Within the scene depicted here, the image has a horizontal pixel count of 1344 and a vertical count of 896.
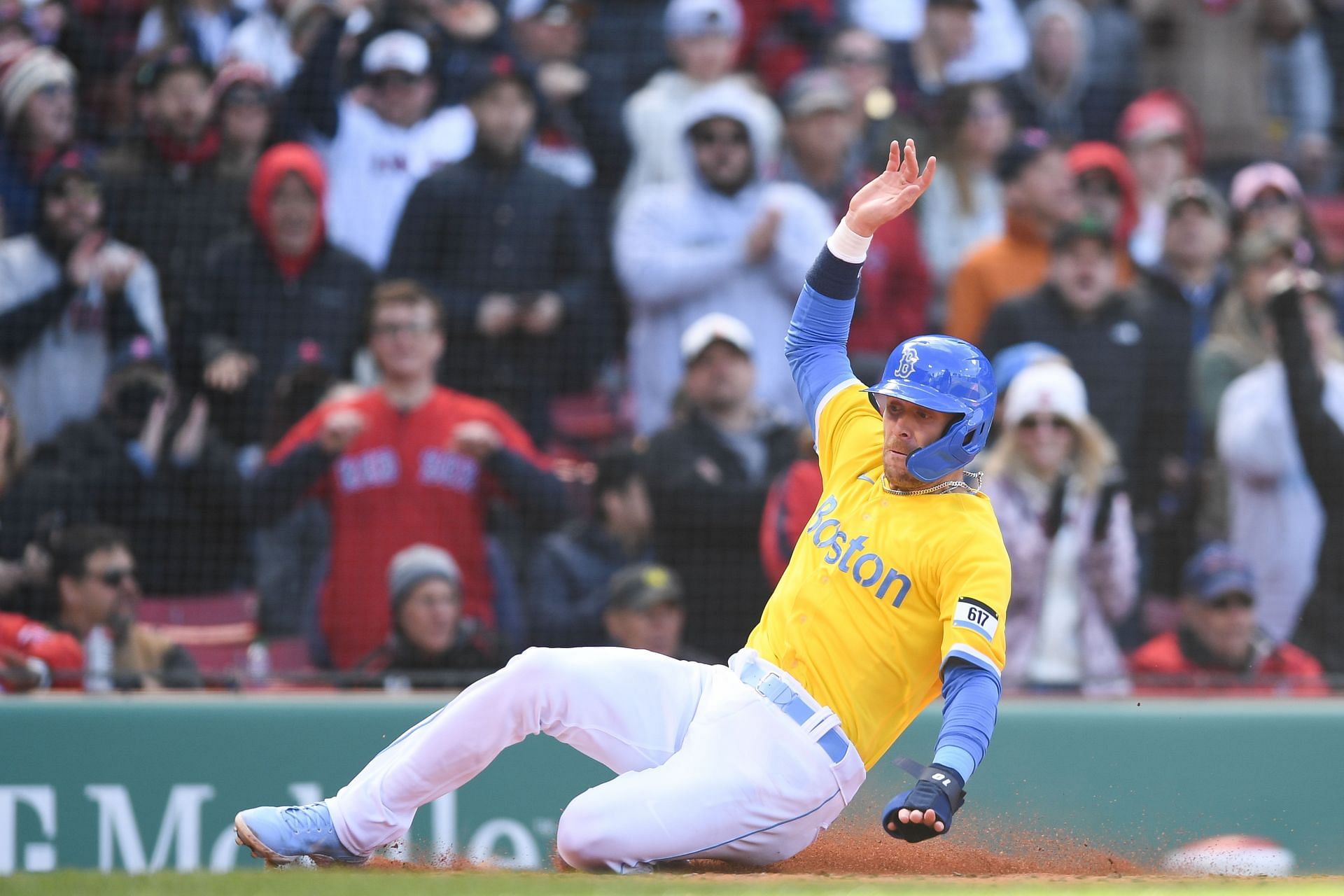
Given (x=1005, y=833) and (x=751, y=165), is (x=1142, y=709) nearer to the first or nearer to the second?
(x=1005, y=833)

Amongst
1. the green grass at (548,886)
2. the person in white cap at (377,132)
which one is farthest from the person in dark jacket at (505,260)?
the green grass at (548,886)

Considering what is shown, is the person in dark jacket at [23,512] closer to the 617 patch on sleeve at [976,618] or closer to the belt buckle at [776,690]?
the belt buckle at [776,690]

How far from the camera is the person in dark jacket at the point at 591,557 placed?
6.78 meters

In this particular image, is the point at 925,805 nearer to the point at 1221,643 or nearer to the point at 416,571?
the point at 416,571

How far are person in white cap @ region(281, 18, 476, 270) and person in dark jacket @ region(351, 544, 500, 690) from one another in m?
1.79

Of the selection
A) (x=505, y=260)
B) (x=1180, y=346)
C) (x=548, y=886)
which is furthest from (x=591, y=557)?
(x=548, y=886)

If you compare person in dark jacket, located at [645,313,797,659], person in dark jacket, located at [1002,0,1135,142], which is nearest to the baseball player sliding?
person in dark jacket, located at [645,313,797,659]

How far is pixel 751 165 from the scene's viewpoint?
24.6 feet

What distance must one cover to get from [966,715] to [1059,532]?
3052 mm

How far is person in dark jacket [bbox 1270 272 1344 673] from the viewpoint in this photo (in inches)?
276

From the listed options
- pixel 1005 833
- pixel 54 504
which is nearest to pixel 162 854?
pixel 54 504

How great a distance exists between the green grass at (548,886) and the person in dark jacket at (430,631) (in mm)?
2233

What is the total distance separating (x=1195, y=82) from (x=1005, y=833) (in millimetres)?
4557

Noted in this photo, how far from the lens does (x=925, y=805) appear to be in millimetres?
3582
